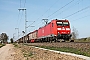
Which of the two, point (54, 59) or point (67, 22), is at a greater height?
point (67, 22)

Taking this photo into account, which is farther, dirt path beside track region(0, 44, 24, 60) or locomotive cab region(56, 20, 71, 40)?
locomotive cab region(56, 20, 71, 40)

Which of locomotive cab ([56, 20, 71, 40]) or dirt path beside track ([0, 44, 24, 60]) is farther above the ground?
locomotive cab ([56, 20, 71, 40])

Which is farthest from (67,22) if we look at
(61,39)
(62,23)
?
(61,39)

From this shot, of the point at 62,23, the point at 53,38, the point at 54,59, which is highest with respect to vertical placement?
the point at 62,23

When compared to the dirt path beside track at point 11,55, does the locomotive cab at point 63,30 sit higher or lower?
higher

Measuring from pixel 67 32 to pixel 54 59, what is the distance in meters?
22.5

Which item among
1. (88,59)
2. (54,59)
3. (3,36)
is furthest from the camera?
(3,36)

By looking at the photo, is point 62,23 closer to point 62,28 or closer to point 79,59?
point 62,28

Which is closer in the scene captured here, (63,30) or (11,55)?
(11,55)

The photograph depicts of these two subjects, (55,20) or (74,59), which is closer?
(74,59)

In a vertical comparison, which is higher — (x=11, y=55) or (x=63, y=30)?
(x=63, y=30)

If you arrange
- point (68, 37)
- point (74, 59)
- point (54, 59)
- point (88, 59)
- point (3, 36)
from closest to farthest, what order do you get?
point (88, 59)
point (74, 59)
point (54, 59)
point (68, 37)
point (3, 36)

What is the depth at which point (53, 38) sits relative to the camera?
115ft

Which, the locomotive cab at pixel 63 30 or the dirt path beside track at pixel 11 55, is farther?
the locomotive cab at pixel 63 30
